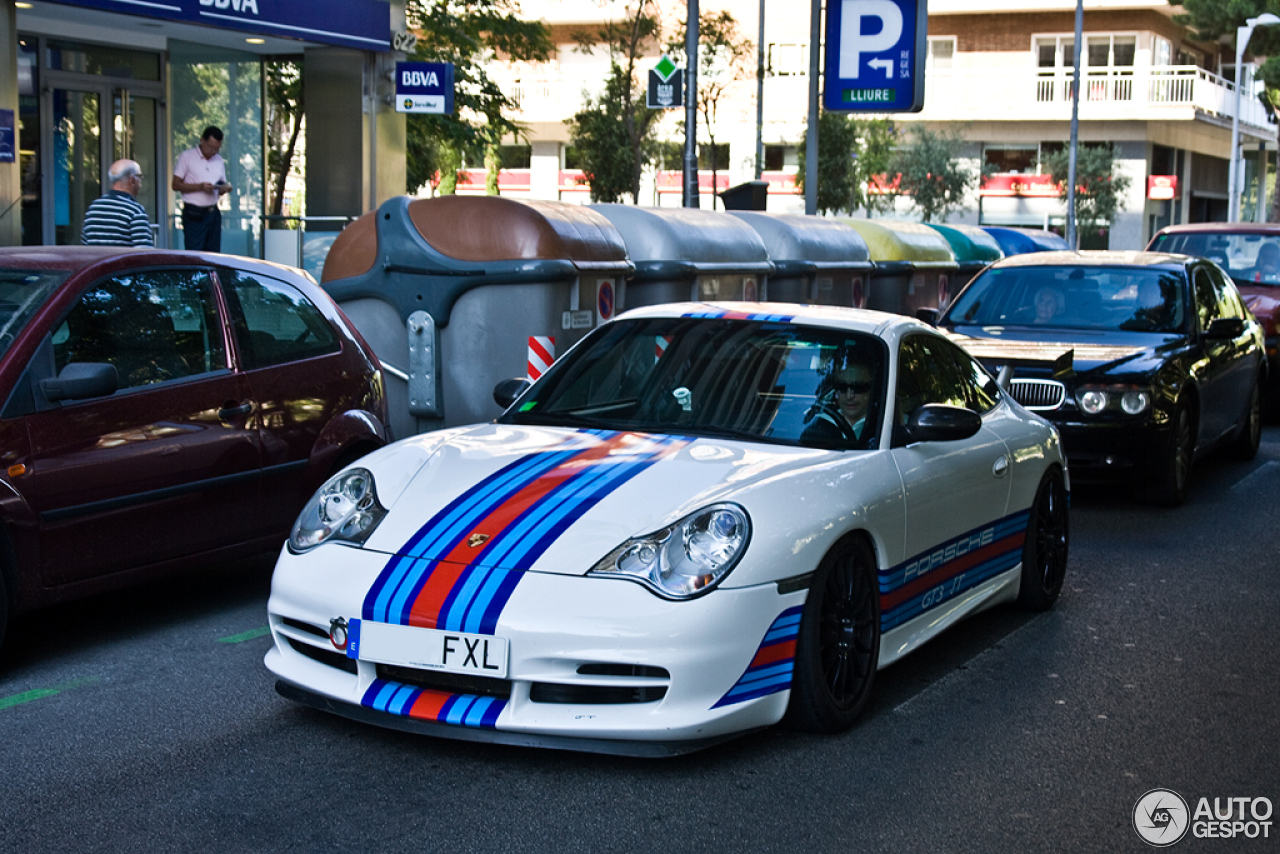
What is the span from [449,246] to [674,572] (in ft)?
19.9

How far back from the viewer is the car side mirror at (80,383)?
564 centimetres

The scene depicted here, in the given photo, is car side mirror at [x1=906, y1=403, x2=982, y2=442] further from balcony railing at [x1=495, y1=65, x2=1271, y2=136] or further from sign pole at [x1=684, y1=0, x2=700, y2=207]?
balcony railing at [x1=495, y1=65, x2=1271, y2=136]

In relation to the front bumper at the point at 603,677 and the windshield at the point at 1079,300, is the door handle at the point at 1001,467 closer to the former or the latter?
the front bumper at the point at 603,677

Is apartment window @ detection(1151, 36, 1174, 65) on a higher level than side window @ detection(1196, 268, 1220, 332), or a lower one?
higher

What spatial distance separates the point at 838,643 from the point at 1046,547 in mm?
2217

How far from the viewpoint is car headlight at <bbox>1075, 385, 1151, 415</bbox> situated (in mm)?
9391

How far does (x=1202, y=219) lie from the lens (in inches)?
2330

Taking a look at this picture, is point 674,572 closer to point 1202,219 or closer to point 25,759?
point 25,759

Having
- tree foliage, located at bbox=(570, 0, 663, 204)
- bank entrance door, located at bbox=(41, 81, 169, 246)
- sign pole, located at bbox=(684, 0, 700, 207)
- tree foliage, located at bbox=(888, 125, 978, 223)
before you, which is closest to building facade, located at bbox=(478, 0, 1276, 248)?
tree foliage, located at bbox=(888, 125, 978, 223)

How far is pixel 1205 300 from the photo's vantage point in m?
10.7

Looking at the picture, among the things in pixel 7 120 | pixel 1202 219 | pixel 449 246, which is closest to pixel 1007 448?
pixel 449 246

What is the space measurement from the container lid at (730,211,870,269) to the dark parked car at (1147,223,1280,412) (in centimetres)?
292

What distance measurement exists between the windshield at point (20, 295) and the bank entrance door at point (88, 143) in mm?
11089

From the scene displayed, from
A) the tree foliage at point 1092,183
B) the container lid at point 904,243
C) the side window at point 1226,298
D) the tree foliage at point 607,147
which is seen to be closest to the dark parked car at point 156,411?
the side window at point 1226,298
